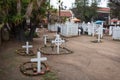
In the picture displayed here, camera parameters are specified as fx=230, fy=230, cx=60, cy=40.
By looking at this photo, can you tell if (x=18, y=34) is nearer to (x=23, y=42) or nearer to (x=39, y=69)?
(x=23, y=42)

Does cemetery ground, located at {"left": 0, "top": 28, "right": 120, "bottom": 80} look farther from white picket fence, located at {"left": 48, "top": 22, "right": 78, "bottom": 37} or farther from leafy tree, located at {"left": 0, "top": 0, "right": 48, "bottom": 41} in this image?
white picket fence, located at {"left": 48, "top": 22, "right": 78, "bottom": 37}

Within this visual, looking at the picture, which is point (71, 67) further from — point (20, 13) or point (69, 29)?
point (69, 29)

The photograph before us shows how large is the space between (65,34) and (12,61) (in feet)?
55.1

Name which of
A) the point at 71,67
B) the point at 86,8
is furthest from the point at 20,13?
the point at 86,8

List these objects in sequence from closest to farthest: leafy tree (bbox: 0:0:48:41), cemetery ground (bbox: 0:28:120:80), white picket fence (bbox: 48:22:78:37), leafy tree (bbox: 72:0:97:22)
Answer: cemetery ground (bbox: 0:28:120:80), leafy tree (bbox: 0:0:48:41), white picket fence (bbox: 48:22:78:37), leafy tree (bbox: 72:0:97:22)

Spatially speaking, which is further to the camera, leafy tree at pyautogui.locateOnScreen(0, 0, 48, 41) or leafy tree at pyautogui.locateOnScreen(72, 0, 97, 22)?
leafy tree at pyautogui.locateOnScreen(72, 0, 97, 22)

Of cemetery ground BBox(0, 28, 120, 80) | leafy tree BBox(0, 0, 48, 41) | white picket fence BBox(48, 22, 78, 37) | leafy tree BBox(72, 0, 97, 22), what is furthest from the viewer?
leafy tree BBox(72, 0, 97, 22)

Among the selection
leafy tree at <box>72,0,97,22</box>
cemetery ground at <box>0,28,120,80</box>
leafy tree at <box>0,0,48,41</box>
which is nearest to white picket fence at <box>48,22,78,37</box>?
leafy tree at <box>0,0,48,41</box>

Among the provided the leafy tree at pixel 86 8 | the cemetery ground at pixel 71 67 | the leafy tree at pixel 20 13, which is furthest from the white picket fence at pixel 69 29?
the leafy tree at pixel 86 8

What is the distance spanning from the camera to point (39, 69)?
32.0 feet

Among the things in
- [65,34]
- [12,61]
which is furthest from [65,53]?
[65,34]

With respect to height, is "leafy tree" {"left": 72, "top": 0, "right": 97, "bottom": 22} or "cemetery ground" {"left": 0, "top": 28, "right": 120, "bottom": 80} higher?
"leafy tree" {"left": 72, "top": 0, "right": 97, "bottom": 22}

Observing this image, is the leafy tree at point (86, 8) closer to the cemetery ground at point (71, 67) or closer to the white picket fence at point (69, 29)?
the white picket fence at point (69, 29)

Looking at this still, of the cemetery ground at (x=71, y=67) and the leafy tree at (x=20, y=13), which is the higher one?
the leafy tree at (x=20, y=13)
